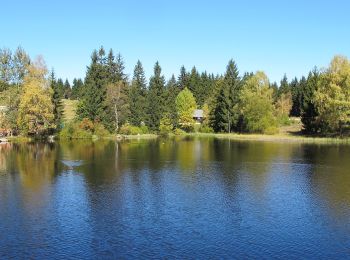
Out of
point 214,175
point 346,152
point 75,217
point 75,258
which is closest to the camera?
point 75,258

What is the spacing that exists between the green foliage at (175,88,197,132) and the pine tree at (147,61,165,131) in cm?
824

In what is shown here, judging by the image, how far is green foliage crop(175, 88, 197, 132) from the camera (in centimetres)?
14488

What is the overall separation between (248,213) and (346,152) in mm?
51572

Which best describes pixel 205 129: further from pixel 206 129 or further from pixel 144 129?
pixel 144 129

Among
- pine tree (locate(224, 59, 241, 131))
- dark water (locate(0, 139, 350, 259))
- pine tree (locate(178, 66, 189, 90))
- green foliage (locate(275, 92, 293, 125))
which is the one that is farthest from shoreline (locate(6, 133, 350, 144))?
pine tree (locate(178, 66, 189, 90))

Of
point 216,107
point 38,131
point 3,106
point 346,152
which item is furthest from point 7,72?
point 346,152

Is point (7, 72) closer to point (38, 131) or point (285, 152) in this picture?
point (38, 131)

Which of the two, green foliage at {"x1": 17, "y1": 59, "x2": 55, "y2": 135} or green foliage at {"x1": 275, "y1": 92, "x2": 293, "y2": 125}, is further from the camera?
green foliage at {"x1": 275, "y1": 92, "x2": 293, "y2": 125}

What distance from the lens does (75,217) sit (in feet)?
114

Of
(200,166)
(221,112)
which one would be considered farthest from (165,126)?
(200,166)

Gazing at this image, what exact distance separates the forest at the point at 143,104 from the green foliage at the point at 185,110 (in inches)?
13.3

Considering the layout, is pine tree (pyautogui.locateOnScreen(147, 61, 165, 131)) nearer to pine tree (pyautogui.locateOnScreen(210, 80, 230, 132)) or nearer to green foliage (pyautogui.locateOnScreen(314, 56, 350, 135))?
pine tree (pyautogui.locateOnScreen(210, 80, 230, 132))

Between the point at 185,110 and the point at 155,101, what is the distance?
784 inches

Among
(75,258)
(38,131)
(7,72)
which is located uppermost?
(7,72)
